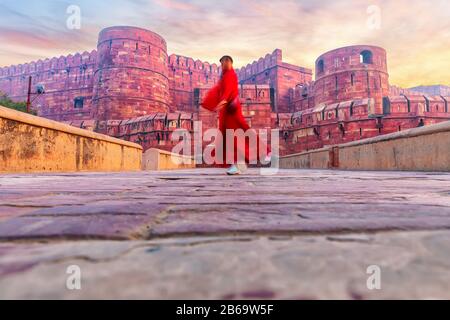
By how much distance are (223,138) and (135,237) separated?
3769 mm

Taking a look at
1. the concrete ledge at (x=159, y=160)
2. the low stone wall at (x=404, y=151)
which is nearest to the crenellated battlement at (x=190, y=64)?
the concrete ledge at (x=159, y=160)

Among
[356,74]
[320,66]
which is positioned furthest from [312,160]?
[320,66]

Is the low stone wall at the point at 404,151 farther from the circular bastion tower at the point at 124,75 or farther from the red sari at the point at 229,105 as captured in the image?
the circular bastion tower at the point at 124,75

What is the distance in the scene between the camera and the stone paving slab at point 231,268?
14.1 inches

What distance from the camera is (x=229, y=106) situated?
Answer: 4238 millimetres

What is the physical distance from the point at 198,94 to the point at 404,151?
1691cm

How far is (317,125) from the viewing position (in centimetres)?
1806

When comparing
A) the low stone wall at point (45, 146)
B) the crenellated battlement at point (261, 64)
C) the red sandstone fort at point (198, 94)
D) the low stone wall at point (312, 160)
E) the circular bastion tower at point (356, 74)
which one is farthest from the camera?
the crenellated battlement at point (261, 64)

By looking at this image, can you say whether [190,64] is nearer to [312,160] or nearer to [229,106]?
[312,160]

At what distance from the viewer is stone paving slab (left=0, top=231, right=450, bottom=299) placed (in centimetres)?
36

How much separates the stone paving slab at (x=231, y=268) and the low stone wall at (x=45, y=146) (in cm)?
385

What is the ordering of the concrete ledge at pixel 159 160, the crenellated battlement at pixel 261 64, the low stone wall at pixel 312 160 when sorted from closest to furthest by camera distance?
the low stone wall at pixel 312 160, the concrete ledge at pixel 159 160, the crenellated battlement at pixel 261 64

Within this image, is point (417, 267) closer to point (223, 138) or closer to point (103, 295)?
point (103, 295)
